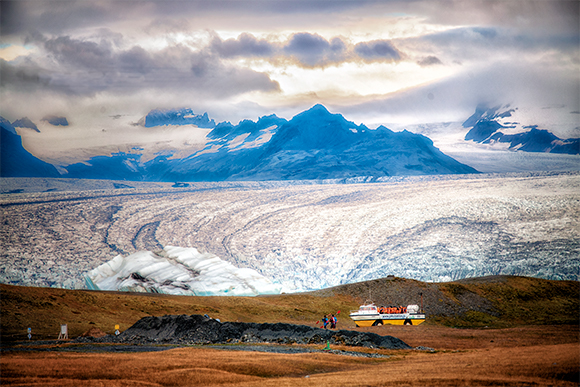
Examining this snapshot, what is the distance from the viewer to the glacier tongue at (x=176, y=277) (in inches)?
2338

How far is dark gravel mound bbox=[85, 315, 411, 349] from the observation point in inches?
1137

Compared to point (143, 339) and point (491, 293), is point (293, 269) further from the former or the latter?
point (143, 339)

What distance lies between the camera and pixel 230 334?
30984 mm

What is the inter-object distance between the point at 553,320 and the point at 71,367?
2085 inches

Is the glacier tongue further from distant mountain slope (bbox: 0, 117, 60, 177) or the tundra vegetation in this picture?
distant mountain slope (bbox: 0, 117, 60, 177)

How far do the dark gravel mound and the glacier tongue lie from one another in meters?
27.4

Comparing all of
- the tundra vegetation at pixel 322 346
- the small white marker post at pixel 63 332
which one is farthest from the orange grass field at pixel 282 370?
the small white marker post at pixel 63 332

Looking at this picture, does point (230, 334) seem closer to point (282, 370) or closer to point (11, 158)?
point (282, 370)

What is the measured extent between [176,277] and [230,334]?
34602 mm

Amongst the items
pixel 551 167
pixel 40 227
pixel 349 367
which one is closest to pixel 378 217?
pixel 40 227

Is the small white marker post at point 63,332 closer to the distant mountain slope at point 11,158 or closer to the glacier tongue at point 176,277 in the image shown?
the glacier tongue at point 176,277

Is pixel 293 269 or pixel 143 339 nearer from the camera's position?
pixel 143 339

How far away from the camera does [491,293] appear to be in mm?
57656

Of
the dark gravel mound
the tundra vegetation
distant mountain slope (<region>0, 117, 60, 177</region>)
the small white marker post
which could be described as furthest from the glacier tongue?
distant mountain slope (<region>0, 117, 60, 177</region>)
